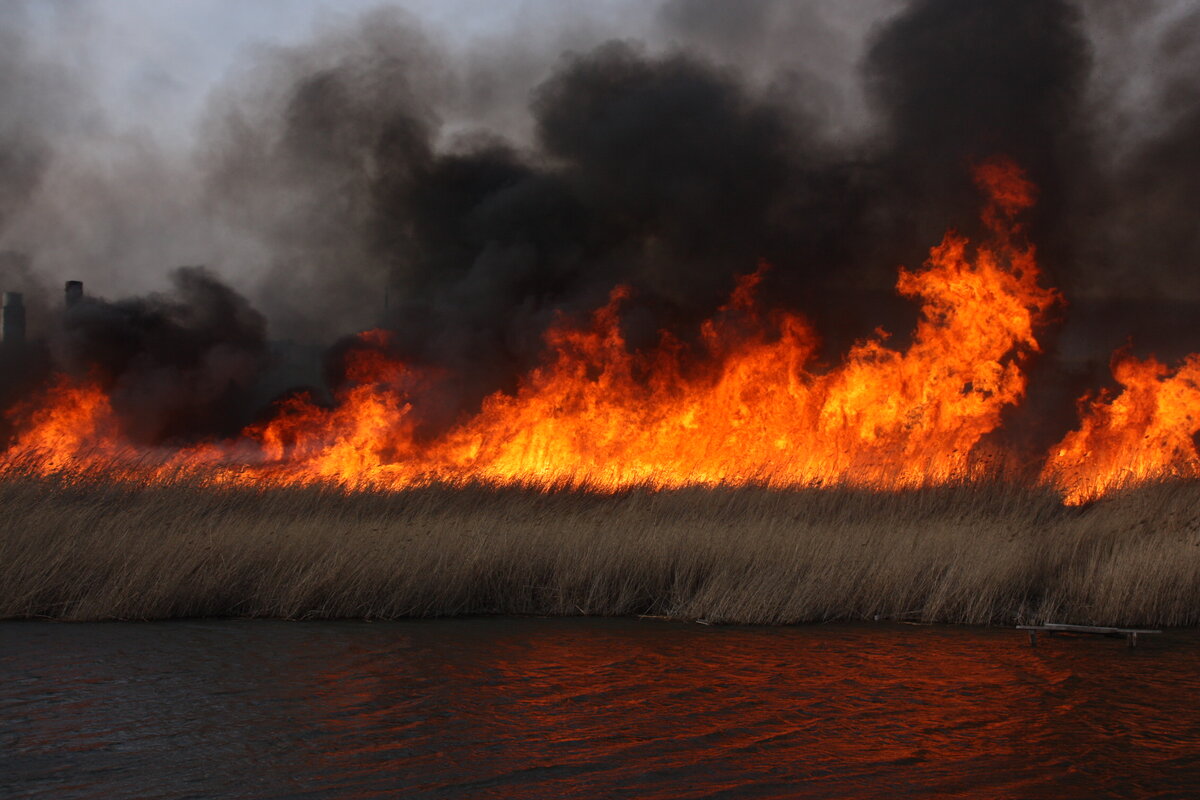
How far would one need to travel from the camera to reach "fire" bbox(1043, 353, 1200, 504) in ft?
50.8

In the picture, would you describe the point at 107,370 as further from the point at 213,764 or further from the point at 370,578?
the point at 213,764

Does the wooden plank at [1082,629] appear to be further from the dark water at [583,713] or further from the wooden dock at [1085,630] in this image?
the dark water at [583,713]

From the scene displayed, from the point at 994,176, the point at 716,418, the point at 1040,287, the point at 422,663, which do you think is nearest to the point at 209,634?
the point at 422,663

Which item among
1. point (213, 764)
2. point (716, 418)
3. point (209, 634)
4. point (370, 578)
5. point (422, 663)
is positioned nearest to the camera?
point (213, 764)

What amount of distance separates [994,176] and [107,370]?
22.7m

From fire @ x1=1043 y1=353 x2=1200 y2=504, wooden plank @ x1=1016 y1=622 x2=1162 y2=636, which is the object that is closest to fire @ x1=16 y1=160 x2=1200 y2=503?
fire @ x1=1043 y1=353 x2=1200 y2=504

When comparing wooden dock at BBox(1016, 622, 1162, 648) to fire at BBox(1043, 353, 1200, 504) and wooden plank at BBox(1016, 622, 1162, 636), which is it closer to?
wooden plank at BBox(1016, 622, 1162, 636)

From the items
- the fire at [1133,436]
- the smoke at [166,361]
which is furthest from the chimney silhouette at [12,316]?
the fire at [1133,436]

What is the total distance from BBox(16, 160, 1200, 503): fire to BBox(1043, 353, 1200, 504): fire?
0.05 m

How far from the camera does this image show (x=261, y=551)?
1090cm

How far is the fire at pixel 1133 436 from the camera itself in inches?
609

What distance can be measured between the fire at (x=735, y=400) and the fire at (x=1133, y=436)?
5 centimetres

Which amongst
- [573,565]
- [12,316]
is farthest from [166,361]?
[573,565]

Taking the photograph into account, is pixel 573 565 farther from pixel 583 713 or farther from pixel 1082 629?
pixel 1082 629
